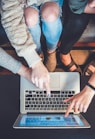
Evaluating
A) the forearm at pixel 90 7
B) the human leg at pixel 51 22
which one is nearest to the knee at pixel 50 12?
the human leg at pixel 51 22

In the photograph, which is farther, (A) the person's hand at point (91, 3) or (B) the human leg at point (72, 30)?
(B) the human leg at point (72, 30)

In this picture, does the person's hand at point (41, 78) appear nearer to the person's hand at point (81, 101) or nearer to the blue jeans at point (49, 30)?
the person's hand at point (81, 101)

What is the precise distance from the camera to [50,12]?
1209mm

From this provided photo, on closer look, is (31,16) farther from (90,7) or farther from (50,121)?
(50,121)

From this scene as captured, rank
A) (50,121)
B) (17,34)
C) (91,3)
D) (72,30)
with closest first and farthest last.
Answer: (50,121), (17,34), (91,3), (72,30)

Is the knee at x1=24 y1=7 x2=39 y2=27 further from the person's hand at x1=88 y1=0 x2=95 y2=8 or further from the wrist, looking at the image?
the wrist

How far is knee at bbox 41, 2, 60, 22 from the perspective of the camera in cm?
121

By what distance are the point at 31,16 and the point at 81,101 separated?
0.48 metres

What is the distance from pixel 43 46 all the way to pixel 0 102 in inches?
21.6

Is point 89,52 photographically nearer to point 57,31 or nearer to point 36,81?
point 57,31

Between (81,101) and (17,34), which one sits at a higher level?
(17,34)

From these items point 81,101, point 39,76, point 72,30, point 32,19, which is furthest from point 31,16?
point 81,101

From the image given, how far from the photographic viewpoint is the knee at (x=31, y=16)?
1216 millimetres

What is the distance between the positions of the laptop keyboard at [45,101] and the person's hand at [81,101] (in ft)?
0.12
